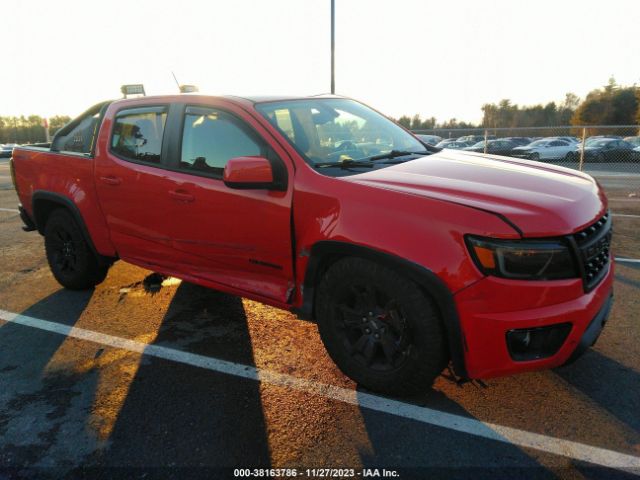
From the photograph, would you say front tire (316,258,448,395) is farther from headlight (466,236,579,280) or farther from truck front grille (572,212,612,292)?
truck front grille (572,212,612,292)

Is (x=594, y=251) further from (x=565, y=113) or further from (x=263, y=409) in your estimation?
(x=565, y=113)

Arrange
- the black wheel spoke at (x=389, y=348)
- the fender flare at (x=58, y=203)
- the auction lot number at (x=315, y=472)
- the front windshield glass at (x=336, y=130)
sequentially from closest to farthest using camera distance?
the auction lot number at (x=315, y=472) < the black wheel spoke at (x=389, y=348) < the front windshield glass at (x=336, y=130) < the fender flare at (x=58, y=203)

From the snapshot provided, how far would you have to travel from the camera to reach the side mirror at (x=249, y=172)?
287 centimetres

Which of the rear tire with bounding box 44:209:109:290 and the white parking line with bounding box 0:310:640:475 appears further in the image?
the rear tire with bounding box 44:209:109:290

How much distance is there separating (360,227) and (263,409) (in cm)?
114

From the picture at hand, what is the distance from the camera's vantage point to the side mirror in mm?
2867

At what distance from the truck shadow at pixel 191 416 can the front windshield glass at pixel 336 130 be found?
1.47 m

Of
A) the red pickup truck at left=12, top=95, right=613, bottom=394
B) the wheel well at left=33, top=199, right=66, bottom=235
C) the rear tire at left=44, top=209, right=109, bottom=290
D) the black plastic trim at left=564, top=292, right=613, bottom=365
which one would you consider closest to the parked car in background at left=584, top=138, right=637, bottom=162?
the red pickup truck at left=12, top=95, right=613, bottom=394

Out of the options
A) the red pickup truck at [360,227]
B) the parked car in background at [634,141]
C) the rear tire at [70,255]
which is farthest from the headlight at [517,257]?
the parked car in background at [634,141]

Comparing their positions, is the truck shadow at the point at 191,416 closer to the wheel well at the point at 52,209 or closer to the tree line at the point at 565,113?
the wheel well at the point at 52,209

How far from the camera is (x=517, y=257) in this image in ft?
7.54

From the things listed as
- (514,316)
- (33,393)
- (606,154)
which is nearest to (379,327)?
(514,316)

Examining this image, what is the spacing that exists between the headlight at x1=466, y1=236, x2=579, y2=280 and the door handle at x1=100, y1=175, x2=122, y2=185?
284 centimetres

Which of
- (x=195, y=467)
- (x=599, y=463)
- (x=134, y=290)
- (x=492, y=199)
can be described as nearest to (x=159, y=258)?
(x=134, y=290)
